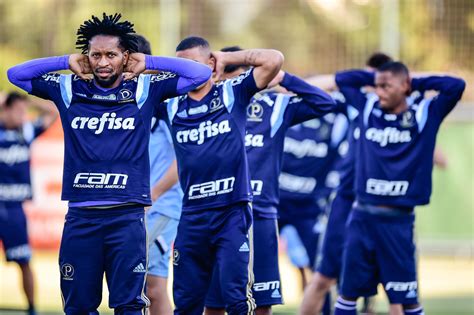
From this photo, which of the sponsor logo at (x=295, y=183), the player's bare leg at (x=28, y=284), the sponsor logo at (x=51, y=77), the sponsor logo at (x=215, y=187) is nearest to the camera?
the sponsor logo at (x=51, y=77)

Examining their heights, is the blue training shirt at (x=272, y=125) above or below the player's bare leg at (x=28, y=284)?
above

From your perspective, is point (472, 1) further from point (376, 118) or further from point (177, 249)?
point (177, 249)

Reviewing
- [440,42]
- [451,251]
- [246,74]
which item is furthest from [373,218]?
[440,42]

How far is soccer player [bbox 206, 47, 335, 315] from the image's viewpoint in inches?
352

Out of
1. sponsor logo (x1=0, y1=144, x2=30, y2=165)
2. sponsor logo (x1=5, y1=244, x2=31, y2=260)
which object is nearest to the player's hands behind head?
sponsor logo (x1=5, y1=244, x2=31, y2=260)

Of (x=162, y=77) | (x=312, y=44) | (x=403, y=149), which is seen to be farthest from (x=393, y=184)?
(x=312, y=44)

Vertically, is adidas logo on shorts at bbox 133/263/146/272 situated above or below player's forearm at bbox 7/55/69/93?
below

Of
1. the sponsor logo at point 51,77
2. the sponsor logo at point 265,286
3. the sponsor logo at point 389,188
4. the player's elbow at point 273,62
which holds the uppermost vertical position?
the player's elbow at point 273,62

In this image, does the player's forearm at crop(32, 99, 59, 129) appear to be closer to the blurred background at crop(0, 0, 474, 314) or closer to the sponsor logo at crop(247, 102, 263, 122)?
the blurred background at crop(0, 0, 474, 314)

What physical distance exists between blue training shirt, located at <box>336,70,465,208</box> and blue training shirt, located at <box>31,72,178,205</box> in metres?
2.47

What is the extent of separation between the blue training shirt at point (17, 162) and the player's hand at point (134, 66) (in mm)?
5839

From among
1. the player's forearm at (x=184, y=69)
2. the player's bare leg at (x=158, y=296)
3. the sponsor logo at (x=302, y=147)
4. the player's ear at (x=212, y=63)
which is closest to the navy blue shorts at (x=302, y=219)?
the sponsor logo at (x=302, y=147)

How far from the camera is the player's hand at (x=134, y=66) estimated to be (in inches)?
302

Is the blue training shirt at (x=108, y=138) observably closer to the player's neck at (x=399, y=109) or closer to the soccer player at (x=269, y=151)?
the soccer player at (x=269, y=151)
